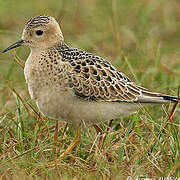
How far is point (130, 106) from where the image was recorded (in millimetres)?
5387

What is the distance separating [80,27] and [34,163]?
573cm

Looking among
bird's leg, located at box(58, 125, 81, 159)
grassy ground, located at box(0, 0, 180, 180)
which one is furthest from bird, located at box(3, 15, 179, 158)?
grassy ground, located at box(0, 0, 180, 180)

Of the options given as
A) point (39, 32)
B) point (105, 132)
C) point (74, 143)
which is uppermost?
point (39, 32)

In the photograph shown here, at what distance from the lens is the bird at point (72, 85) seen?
5.00 metres

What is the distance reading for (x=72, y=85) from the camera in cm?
502

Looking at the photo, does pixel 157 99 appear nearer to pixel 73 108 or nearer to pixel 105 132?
pixel 105 132

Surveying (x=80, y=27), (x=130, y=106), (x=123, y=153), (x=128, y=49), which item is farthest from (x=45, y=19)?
(x=80, y=27)

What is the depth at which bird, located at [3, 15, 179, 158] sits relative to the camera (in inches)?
197

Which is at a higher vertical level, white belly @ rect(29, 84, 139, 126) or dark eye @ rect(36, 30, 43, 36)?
dark eye @ rect(36, 30, 43, 36)

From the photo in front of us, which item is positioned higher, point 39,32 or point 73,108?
point 39,32

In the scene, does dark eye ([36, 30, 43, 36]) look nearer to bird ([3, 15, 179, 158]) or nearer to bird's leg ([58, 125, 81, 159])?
bird ([3, 15, 179, 158])

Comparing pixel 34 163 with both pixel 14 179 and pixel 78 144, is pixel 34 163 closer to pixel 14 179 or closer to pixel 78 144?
pixel 14 179

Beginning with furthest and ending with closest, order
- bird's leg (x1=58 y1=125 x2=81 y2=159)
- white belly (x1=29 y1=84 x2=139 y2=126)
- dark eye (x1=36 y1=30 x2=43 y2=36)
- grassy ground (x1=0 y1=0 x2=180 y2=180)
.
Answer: dark eye (x1=36 y1=30 x2=43 y2=36) → bird's leg (x1=58 y1=125 x2=81 y2=159) → white belly (x1=29 y1=84 x2=139 y2=126) → grassy ground (x1=0 y1=0 x2=180 y2=180)

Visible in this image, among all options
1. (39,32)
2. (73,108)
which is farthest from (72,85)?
(39,32)
